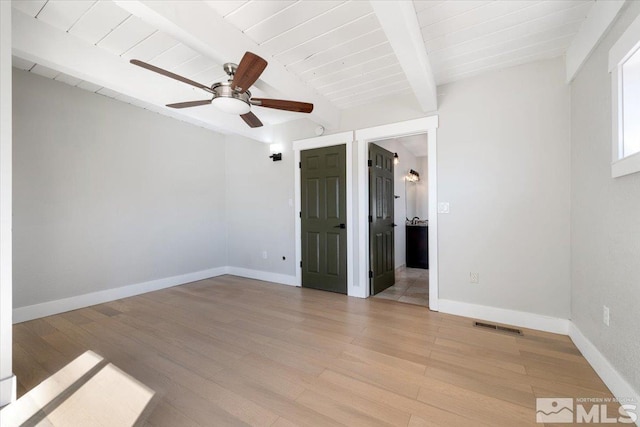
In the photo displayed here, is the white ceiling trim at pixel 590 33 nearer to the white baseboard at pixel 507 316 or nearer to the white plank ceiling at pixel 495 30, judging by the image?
the white plank ceiling at pixel 495 30

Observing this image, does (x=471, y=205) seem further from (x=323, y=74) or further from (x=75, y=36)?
(x=75, y=36)

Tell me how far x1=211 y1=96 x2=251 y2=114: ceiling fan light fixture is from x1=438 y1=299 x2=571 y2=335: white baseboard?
9.85ft

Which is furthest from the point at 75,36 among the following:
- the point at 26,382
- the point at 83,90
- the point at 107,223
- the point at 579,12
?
the point at 579,12

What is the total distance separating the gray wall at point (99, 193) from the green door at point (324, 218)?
2.02 m

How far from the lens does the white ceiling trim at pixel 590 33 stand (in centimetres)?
174

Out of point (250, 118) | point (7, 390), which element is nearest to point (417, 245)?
point (250, 118)

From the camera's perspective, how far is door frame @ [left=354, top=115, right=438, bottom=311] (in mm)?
3146

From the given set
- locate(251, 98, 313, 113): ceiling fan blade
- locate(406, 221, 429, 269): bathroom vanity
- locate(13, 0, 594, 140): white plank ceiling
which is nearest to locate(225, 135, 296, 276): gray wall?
locate(13, 0, 594, 140): white plank ceiling

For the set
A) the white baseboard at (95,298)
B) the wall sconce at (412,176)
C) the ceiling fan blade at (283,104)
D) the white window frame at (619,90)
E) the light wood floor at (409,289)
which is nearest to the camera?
the white window frame at (619,90)

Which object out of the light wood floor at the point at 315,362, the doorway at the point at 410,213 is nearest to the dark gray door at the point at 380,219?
the doorway at the point at 410,213

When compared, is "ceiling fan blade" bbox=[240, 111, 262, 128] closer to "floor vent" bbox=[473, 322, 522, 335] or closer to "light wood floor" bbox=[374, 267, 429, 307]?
"light wood floor" bbox=[374, 267, 429, 307]

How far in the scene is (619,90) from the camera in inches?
66.6

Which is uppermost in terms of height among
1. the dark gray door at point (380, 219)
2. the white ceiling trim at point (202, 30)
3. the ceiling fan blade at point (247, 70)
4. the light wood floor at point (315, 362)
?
the white ceiling trim at point (202, 30)

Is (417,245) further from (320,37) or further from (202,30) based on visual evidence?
(202,30)
